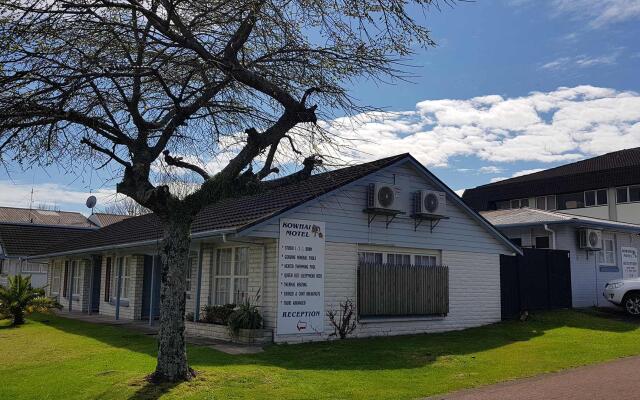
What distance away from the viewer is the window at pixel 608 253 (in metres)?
22.7

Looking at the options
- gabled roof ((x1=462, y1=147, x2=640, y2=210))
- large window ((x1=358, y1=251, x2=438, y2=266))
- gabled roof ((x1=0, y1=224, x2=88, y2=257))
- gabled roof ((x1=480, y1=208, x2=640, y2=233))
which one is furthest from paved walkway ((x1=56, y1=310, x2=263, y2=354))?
gabled roof ((x1=462, y1=147, x2=640, y2=210))

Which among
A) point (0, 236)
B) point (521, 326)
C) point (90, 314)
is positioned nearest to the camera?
point (521, 326)

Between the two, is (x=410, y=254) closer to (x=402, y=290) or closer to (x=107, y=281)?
(x=402, y=290)

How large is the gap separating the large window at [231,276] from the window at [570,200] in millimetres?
28563

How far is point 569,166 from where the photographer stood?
41531 millimetres

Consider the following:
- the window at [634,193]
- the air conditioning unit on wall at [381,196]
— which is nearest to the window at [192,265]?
the air conditioning unit on wall at [381,196]

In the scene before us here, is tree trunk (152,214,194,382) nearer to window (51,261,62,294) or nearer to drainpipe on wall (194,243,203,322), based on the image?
drainpipe on wall (194,243,203,322)

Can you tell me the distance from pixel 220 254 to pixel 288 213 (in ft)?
10.2

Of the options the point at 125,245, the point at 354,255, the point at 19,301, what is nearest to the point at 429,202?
the point at 354,255

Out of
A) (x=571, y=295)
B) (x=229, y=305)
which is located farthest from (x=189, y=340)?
(x=571, y=295)

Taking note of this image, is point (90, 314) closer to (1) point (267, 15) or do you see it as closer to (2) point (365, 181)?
(2) point (365, 181)

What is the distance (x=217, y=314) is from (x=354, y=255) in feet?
12.1

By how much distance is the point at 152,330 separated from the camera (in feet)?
54.7

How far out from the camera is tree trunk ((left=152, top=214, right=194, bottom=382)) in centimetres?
884
